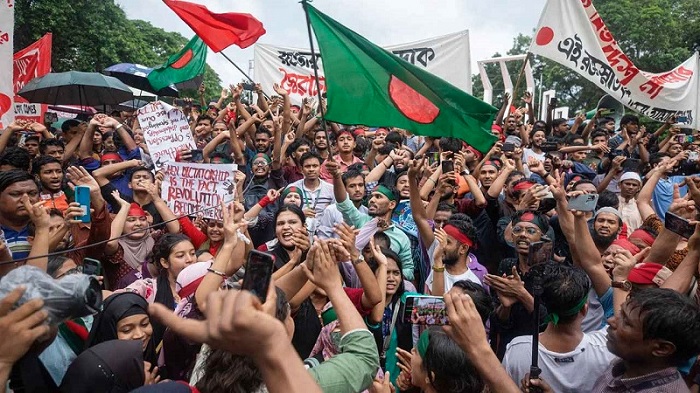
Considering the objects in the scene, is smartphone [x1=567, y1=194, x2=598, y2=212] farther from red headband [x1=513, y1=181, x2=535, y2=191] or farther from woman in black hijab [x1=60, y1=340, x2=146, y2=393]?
woman in black hijab [x1=60, y1=340, x2=146, y2=393]

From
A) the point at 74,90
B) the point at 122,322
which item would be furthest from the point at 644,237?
the point at 74,90

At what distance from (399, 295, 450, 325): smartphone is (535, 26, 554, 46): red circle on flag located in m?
5.01

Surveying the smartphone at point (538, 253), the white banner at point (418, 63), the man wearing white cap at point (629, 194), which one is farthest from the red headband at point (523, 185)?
the white banner at point (418, 63)

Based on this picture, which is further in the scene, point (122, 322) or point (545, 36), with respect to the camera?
point (545, 36)

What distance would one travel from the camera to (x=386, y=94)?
4375 millimetres

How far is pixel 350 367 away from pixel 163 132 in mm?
4739

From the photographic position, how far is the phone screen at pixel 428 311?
8.72 ft

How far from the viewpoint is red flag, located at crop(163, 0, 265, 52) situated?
6484mm

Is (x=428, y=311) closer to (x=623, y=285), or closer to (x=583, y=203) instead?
(x=623, y=285)

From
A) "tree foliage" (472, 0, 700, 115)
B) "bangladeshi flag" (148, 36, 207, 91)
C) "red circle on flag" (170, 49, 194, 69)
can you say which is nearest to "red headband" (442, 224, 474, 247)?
"bangladeshi flag" (148, 36, 207, 91)

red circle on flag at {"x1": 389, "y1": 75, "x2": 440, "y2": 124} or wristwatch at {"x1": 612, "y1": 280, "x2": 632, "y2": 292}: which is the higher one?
red circle on flag at {"x1": 389, "y1": 75, "x2": 440, "y2": 124}

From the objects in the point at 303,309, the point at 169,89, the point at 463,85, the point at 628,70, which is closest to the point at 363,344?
the point at 303,309

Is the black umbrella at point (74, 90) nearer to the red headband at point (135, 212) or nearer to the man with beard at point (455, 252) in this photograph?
the red headband at point (135, 212)

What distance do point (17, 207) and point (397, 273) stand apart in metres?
2.55
